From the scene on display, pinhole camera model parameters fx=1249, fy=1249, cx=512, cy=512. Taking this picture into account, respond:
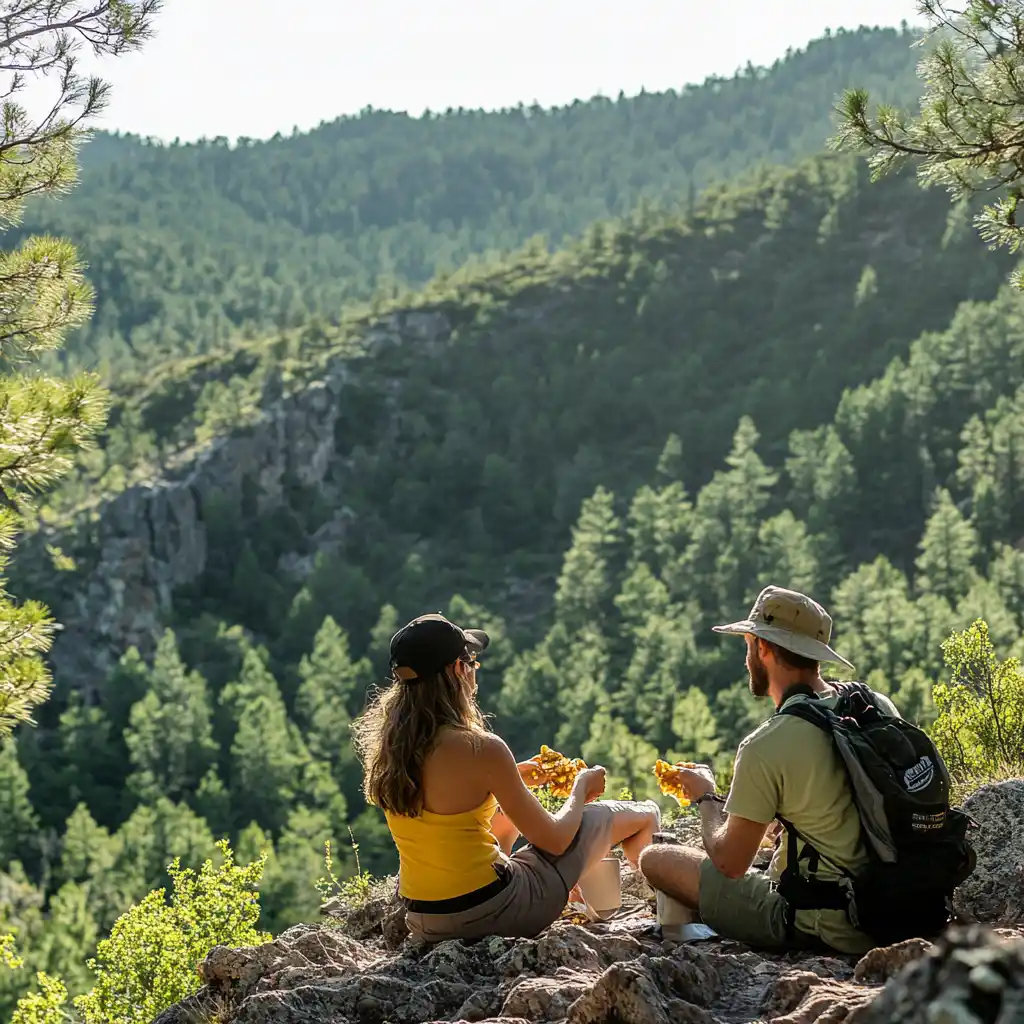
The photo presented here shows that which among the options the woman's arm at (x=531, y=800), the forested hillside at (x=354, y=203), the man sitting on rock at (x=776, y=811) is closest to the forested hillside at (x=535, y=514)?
the forested hillside at (x=354, y=203)

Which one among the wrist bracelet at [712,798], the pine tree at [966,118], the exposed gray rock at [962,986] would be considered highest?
the pine tree at [966,118]

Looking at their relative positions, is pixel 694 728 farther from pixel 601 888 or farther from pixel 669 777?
pixel 669 777

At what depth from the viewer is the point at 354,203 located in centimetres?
19088

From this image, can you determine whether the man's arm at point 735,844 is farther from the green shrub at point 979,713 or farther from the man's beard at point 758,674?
the green shrub at point 979,713

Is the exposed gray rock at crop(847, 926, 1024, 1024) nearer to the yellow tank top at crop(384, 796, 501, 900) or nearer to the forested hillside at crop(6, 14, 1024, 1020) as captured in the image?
the yellow tank top at crop(384, 796, 501, 900)

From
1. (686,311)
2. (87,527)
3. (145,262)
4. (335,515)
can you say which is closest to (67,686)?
(87,527)

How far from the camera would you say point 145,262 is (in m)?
134

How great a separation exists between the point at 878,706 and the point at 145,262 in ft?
455

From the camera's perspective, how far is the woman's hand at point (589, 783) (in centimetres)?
405

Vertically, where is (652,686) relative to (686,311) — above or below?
below

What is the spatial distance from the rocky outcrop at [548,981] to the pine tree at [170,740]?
55590 mm

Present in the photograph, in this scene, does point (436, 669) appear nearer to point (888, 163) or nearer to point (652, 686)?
point (888, 163)

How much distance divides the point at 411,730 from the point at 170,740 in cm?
5799

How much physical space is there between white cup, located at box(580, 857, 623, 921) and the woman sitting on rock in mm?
285
